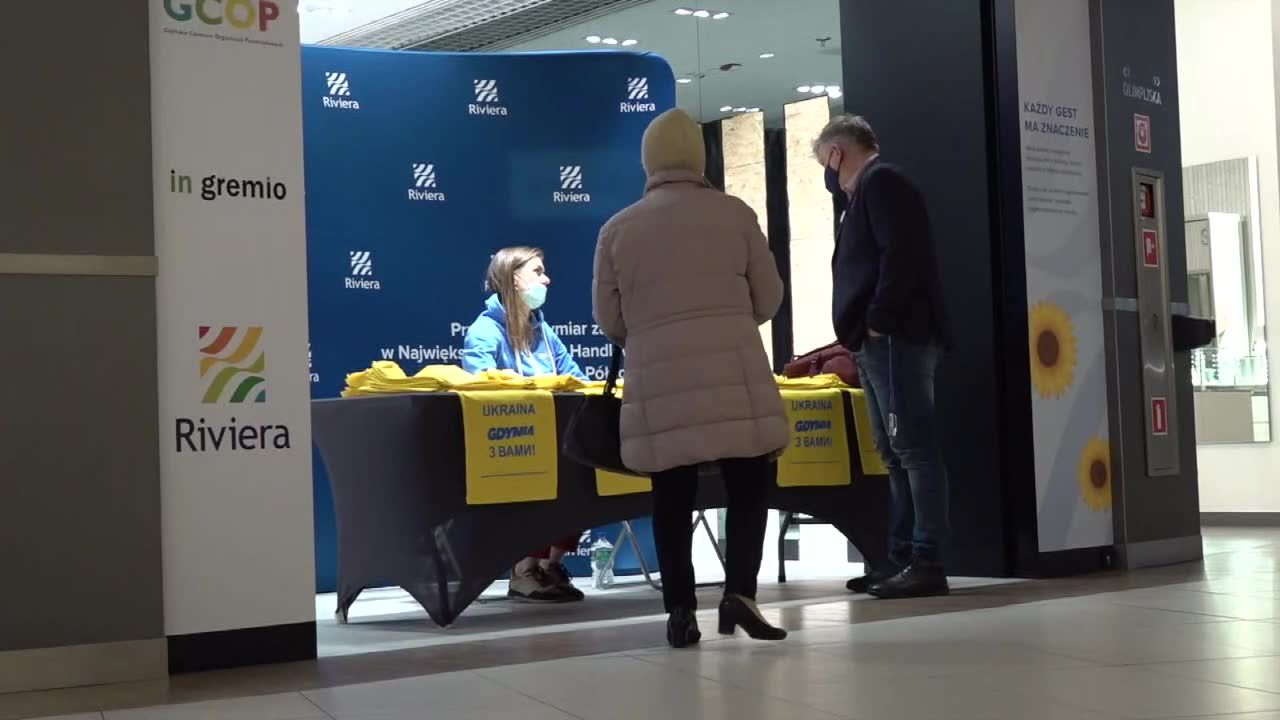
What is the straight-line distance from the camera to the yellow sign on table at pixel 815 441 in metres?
6.18

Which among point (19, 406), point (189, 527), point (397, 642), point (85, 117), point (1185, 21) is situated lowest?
point (397, 642)

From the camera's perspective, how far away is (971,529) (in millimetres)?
6621

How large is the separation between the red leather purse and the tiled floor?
1449 millimetres

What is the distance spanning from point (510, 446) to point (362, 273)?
2934 millimetres

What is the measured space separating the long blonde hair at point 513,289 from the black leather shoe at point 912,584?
7.02 ft

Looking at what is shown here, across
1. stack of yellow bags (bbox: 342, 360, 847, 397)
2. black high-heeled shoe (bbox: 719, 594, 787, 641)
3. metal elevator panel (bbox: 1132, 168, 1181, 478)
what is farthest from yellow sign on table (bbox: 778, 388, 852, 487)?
black high-heeled shoe (bbox: 719, 594, 787, 641)

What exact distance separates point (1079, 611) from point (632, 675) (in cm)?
186

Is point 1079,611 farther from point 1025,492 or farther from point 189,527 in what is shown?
point 189,527

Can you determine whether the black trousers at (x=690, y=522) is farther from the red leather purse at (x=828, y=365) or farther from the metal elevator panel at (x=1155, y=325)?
the metal elevator panel at (x=1155, y=325)

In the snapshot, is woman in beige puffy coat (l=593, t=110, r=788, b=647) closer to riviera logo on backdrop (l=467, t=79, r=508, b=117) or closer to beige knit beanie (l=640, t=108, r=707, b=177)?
beige knit beanie (l=640, t=108, r=707, b=177)

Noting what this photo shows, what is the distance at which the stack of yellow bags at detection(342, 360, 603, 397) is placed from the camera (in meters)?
5.52

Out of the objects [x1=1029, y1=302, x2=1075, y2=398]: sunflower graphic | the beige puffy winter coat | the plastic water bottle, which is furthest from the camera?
the plastic water bottle

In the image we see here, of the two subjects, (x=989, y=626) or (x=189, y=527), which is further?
(x=989, y=626)

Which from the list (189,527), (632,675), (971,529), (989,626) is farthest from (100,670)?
(971,529)
